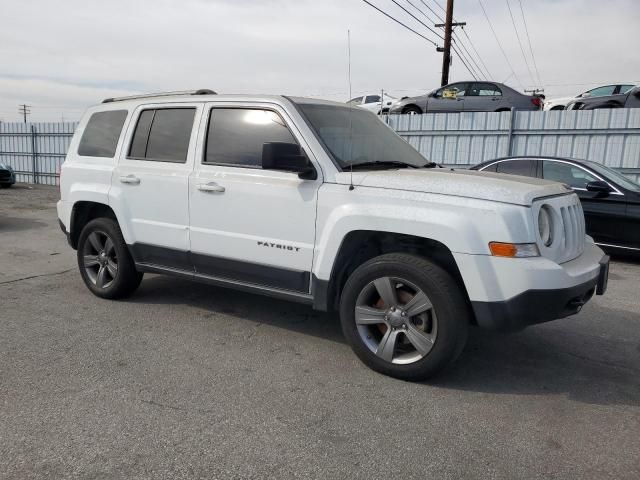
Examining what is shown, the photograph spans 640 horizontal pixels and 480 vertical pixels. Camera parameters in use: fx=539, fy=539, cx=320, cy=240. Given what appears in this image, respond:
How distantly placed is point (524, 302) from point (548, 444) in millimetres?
795

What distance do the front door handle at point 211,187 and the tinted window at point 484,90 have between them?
12.8 m

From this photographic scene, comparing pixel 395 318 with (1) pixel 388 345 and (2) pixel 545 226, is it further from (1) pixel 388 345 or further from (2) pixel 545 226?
(2) pixel 545 226

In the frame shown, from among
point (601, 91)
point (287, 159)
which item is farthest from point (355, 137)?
point (601, 91)

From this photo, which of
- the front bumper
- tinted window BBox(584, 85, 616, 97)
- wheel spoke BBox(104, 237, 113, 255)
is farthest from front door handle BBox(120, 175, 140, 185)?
tinted window BBox(584, 85, 616, 97)

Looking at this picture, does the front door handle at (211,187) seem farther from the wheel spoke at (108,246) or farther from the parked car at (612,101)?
the parked car at (612,101)

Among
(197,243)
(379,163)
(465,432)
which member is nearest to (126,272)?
(197,243)

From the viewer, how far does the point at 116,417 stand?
3.04 m

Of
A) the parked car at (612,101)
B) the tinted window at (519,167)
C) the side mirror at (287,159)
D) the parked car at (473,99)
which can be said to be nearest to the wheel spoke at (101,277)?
the side mirror at (287,159)

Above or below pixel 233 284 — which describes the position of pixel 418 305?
above

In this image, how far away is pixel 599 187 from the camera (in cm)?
762

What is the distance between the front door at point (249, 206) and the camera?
3.95 m

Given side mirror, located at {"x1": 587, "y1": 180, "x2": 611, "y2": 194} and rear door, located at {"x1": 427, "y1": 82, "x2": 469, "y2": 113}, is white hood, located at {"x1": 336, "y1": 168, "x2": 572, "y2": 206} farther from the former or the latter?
rear door, located at {"x1": 427, "y1": 82, "x2": 469, "y2": 113}

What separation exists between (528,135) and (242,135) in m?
9.78

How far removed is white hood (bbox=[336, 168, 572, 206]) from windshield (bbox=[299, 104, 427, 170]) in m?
0.27
